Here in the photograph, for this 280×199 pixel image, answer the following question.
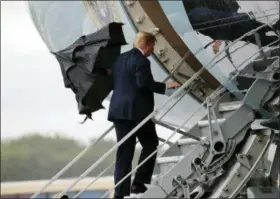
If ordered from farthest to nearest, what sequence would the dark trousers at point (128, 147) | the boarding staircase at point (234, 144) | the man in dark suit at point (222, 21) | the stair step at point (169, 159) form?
1. the stair step at point (169, 159)
2. the dark trousers at point (128, 147)
3. the boarding staircase at point (234, 144)
4. the man in dark suit at point (222, 21)

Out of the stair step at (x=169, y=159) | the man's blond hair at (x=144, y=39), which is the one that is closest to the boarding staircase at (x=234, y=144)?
the stair step at (x=169, y=159)

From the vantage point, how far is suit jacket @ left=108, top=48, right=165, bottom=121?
141 inches

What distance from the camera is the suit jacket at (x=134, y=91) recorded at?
141 inches

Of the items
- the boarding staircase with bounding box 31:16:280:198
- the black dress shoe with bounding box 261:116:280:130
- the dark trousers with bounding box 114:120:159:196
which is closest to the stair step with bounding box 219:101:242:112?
the boarding staircase with bounding box 31:16:280:198

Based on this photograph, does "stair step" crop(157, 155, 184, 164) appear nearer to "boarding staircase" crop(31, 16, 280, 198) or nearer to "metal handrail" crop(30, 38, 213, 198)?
"boarding staircase" crop(31, 16, 280, 198)

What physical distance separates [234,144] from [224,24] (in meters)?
0.60

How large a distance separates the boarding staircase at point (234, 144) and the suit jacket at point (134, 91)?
0.25 ft

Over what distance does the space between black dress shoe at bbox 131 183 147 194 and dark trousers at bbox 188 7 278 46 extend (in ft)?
3.02

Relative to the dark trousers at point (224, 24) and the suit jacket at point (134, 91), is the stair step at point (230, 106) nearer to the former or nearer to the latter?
the suit jacket at point (134, 91)

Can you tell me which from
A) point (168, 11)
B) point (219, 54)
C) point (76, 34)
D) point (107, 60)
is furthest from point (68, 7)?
point (219, 54)

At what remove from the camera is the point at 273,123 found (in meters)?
3.36

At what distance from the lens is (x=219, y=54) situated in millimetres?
3297

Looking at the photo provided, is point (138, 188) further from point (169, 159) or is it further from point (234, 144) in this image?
point (234, 144)

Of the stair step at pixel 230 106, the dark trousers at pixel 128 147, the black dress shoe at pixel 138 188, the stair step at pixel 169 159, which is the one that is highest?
the stair step at pixel 230 106
